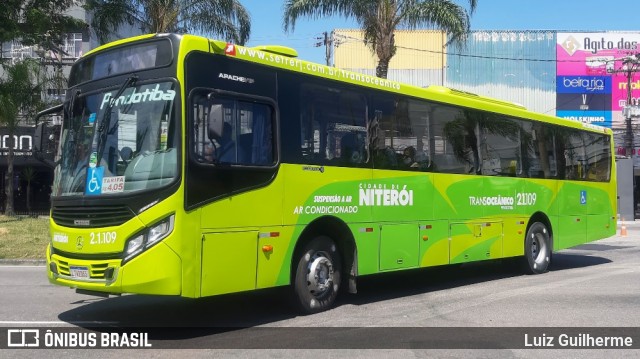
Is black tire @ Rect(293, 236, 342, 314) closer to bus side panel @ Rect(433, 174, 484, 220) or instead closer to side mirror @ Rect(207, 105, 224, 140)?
side mirror @ Rect(207, 105, 224, 140)

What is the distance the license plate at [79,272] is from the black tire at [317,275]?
8.71 ft

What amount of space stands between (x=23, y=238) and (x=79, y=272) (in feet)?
40.9

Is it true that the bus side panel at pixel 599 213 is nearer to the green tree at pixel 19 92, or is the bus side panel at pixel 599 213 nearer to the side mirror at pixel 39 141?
the side mirror at pixel 39 141

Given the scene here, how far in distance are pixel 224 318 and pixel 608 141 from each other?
1221 cm

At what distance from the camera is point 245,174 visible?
7.63m

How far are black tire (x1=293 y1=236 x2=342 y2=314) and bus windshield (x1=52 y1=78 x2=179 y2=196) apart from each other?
246 centimetres

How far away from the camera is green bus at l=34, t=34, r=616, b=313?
6.94 metres

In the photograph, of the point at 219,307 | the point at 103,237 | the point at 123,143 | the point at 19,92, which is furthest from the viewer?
the point at 19,92

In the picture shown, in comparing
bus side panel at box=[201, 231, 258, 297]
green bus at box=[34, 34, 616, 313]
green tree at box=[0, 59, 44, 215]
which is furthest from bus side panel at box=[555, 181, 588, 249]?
green tree at box=[0, 59, 44, 215]

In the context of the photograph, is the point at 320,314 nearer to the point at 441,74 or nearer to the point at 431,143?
the point at 431,143

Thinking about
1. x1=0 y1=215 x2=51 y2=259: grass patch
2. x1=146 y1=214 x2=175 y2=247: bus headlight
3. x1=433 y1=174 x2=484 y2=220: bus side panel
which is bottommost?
x1=0 y1=215 x2=51 y2=259: grass patch

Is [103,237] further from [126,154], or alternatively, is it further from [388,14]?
[388,14]

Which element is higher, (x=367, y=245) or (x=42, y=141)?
(x=42, y=141)

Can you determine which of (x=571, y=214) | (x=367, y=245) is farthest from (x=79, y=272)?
(x=571, y=214)
